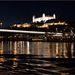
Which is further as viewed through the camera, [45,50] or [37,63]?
[45,50]

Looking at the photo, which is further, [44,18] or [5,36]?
[44,18]

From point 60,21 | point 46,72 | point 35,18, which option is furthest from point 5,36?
point 35,18

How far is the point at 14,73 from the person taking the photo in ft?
19.4

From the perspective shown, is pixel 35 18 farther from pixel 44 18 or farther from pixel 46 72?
pixel 46 72

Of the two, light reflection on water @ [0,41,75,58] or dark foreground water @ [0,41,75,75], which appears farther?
light reflection on water @ [0,41,75,58]

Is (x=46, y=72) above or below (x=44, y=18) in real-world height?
below

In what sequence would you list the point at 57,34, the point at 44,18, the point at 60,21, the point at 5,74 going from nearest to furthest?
the point at 5,74 < the point at 57,34 < the point at 60,21 < the point at 44,18

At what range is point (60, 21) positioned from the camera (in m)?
128

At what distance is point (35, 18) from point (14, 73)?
152 metres

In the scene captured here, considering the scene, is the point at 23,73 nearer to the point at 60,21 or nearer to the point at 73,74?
the point at 73,74

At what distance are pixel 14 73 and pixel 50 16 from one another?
15207 cm

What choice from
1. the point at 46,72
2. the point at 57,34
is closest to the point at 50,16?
the point at 57,34

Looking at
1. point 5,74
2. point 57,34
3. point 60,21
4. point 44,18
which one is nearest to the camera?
point 5,74

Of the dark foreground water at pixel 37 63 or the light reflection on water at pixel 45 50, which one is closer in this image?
the dark foreground water at pixel 37 63
